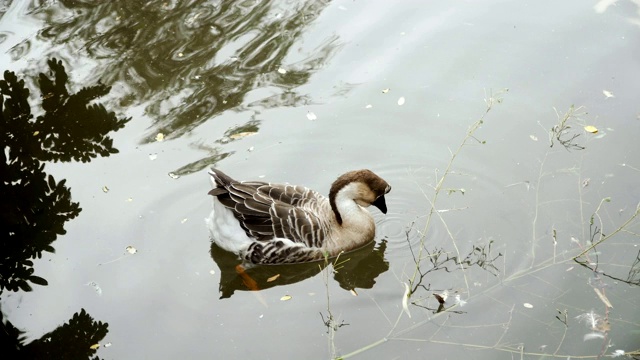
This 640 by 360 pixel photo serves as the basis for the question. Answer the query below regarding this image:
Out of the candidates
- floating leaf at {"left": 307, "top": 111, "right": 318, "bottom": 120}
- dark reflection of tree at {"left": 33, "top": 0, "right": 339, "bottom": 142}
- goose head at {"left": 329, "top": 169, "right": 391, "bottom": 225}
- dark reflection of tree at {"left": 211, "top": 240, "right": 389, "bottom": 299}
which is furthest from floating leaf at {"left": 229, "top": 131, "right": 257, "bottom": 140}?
goose head at {"left": 329, "top": 169, "right": 391, "bottom": 225}

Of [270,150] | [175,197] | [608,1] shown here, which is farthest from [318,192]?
[608,1]

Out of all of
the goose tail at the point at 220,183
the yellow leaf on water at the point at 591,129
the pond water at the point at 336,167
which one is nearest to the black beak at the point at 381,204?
the pond water at the point at 336,167

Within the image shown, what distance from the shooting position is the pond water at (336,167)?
5.98m

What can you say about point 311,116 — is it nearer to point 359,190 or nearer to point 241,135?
point 241,135

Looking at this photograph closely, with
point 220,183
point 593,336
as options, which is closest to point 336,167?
point 220,183

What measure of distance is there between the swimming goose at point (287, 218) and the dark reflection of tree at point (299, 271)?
0.08m

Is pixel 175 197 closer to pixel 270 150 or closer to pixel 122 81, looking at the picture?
pixel 270 150

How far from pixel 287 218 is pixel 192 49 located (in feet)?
11.7

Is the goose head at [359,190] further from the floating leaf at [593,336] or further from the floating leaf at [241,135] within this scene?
the floating leaf at [593,336]

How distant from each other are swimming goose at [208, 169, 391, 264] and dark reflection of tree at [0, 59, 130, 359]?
142cm

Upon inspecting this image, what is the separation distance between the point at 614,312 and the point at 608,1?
16.6 ft

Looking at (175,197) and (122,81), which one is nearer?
(175,197)

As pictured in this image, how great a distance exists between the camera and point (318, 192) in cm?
727

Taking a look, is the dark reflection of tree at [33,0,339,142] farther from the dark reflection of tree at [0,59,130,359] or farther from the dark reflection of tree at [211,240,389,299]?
the dark reflection of tree at [211,240,389,299]
